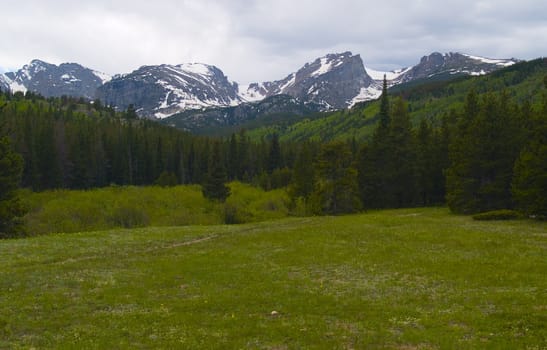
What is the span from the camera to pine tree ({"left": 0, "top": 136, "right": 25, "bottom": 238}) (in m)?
48.3

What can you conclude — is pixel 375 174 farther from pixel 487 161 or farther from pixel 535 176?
pixel 535 176

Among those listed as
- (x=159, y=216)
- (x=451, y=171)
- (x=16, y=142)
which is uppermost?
(x=16, y=142)

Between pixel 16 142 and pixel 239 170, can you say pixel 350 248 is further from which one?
pixel 239 170

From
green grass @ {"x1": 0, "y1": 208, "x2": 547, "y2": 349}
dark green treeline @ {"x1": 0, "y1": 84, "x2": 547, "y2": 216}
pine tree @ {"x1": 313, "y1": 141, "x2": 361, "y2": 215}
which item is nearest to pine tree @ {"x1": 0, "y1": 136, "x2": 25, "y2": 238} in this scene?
dark green treeline @ {"x1": 0, "y1": 84, "x2": 547, "y2": 216}

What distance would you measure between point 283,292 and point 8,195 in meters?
41.8

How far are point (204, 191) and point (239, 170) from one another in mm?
67578

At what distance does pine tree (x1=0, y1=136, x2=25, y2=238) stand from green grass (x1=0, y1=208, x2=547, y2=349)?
12928 mm

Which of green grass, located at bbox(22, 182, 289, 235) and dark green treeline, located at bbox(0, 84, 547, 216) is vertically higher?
dark green treeline, located at bbox(0, 84, 547, 216)

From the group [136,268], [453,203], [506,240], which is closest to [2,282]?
[136,268]

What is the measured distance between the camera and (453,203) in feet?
195

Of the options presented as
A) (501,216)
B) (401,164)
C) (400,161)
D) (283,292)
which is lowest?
(283,292)

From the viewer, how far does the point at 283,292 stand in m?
21.7

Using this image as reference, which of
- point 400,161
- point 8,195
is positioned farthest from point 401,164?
point 8,195

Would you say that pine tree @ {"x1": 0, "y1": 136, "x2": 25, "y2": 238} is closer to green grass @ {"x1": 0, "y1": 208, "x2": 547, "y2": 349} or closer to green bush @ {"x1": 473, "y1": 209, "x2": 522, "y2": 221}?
green grass @ {"x1": 0, "y1": 208, "x2": 547, "y2": 349}
